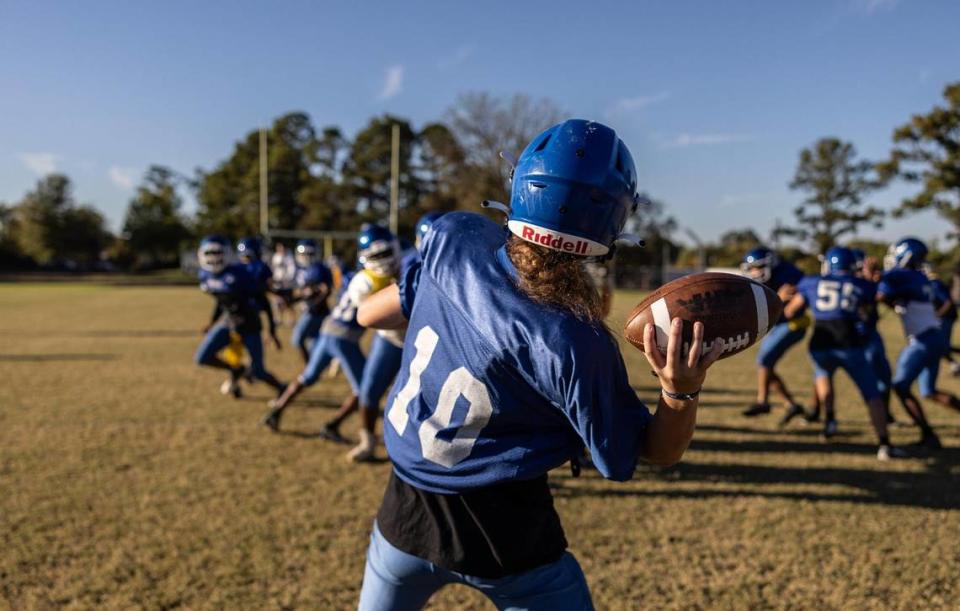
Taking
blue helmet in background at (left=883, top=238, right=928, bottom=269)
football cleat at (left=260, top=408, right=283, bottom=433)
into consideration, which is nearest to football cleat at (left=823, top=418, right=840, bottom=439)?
blue helmet in background at (left=883, top=238, right=928, bottom=269)

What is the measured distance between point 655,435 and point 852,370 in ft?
18.3

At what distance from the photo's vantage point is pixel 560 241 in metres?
1.68

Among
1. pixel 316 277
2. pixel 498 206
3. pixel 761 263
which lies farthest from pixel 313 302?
pixel 498 206

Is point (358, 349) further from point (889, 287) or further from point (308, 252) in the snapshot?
point (308, 252)

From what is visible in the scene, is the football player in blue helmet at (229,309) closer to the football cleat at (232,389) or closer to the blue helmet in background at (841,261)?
the football cleat at (232,389)

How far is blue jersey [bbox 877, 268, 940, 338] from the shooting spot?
6.71m

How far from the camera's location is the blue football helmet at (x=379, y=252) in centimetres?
584

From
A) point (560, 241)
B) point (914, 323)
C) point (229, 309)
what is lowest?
point (229, 309)

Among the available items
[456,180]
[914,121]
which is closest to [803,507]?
[914,121]

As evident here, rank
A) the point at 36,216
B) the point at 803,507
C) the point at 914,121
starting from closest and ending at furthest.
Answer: the point at 803,507
the point at 914,121
the point at 36,216

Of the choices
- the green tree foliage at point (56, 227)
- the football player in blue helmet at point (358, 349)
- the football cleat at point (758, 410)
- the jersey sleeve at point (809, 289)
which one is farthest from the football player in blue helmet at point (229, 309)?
the green tree foliage at point (56, 227)

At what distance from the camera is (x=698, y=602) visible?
3.51 metres

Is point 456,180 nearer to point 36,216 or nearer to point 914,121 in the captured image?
point 914,121

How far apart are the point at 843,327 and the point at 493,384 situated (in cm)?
581
